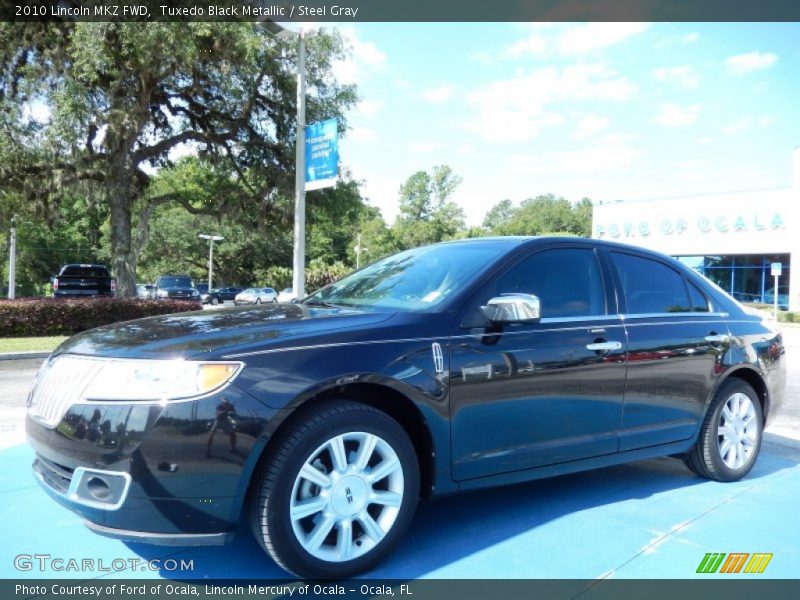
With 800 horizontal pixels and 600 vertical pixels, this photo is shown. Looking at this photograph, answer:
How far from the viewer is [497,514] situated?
3.73 m

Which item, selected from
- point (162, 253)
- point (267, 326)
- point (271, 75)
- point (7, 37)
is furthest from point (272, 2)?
point (162, 253)

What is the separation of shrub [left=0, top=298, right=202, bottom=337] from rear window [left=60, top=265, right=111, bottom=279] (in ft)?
11.2

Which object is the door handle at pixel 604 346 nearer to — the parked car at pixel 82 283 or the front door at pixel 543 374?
the front door at pixel 543 374

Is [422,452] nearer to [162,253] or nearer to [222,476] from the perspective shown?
[222,476]

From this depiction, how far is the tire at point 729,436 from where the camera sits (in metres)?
4.32

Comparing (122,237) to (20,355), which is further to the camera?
(122,237)

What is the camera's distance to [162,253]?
56.0m

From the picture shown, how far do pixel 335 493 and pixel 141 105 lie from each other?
15.7 meters

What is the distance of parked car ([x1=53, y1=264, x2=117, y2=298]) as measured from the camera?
19156 millimetres

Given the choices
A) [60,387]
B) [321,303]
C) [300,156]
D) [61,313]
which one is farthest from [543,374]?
[61,313]

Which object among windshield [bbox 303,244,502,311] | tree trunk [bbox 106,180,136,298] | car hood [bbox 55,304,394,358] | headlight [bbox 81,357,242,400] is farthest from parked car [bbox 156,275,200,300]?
headlight [bbox 81,357,242,400]

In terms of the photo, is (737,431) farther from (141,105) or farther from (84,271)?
(84,271)

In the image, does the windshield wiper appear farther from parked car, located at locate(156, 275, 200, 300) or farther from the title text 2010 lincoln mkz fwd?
parked car, located at locate(156, 275, 200, 300)

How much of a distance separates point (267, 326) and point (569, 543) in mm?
1926
